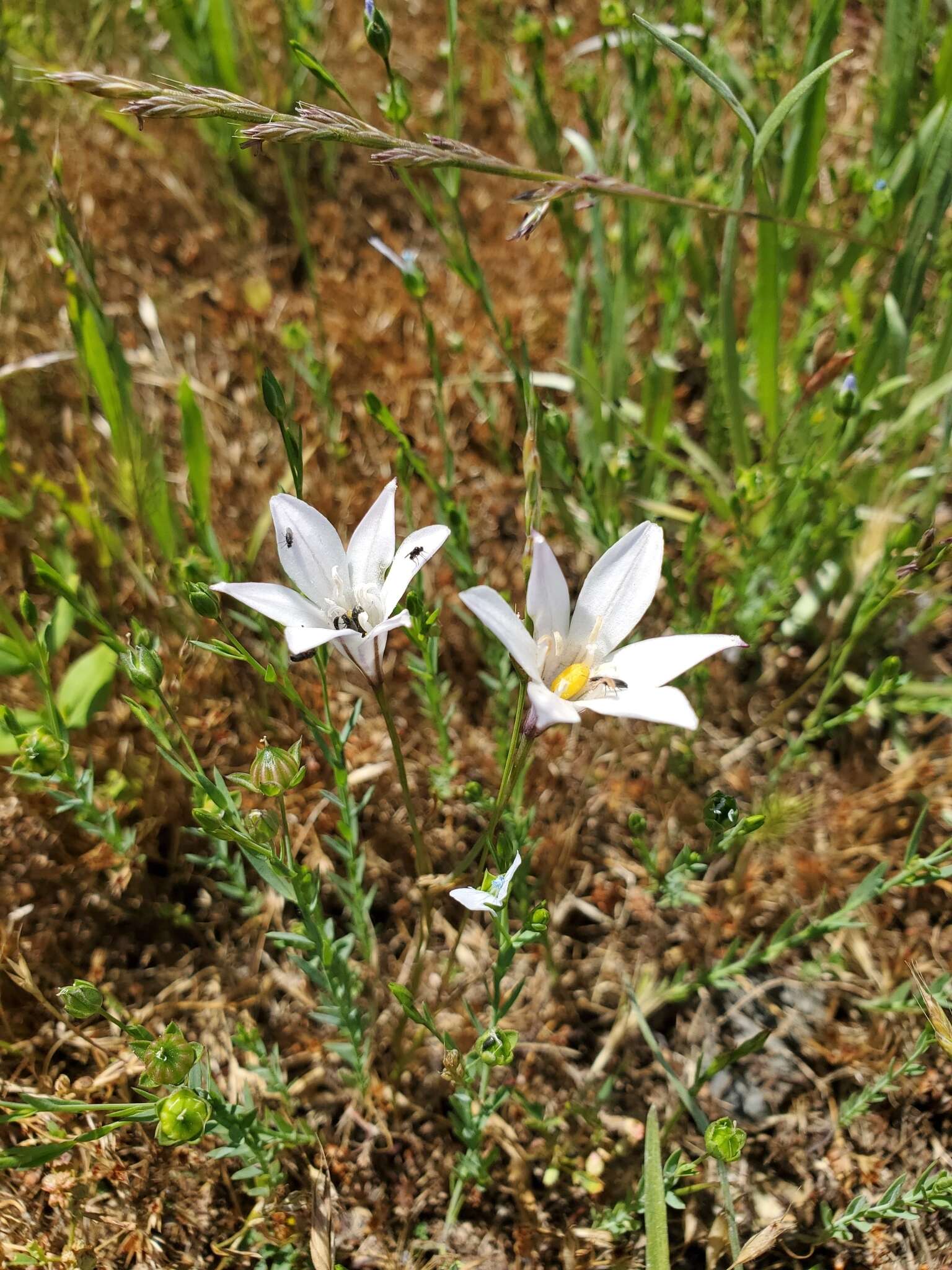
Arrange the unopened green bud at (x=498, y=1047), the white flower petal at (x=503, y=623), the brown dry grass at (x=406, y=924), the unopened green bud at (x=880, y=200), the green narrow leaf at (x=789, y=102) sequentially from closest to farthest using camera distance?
the white flower petal at (x=503, y=623), the unopened green bud at (x=498, y=1047), the green narrow leaf at (x=789, y=102), the brown dry grass at (x=406, y=924), the unopened green bud at (x=880, y=200)

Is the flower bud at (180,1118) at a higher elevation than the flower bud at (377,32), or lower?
lower

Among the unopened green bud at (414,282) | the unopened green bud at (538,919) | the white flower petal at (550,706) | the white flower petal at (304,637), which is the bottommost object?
the unopened green bud at (538,919)

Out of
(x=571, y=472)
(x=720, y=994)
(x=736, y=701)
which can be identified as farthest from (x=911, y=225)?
(x=720, y=994)

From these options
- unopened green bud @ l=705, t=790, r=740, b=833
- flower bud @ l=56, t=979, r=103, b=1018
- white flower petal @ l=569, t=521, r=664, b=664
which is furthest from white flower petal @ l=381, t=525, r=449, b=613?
flower bud @ l=56, t=979, r=103, b=1018

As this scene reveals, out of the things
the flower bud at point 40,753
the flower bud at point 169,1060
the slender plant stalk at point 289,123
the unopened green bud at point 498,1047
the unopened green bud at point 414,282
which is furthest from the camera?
the unopened green bud at point 414,282

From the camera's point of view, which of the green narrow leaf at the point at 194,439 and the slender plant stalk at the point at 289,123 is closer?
the slender plant stalk at the point at 289,123

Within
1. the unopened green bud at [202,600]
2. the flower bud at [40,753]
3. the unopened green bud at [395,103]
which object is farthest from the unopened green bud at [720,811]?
the unopened green bud at [395,103]

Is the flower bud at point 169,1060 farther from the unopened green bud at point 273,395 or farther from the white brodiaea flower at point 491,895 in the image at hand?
the unopened green bud at point 273,395
